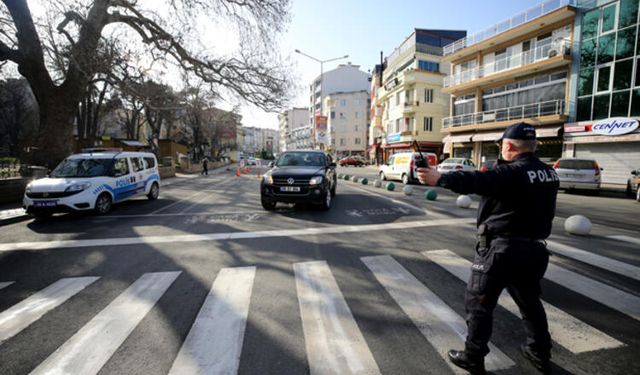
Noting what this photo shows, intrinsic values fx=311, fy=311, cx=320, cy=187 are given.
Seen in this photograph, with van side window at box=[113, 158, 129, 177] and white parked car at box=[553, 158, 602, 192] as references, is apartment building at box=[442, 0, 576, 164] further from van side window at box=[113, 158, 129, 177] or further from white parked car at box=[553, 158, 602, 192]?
van side window at box=[113, 158, 129, 177]

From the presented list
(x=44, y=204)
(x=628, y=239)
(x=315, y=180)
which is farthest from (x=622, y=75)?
(x=44, y=204)

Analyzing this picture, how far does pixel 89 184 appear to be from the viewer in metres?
8.47

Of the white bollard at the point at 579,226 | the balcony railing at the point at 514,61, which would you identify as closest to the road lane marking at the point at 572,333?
the white bollard at the point at 579,226

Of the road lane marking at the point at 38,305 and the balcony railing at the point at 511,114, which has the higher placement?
the balcony railing at the point at 511,114

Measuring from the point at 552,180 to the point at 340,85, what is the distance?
81.1 meters

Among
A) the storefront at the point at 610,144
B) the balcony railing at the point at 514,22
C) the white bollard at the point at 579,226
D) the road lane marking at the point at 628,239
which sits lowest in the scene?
the road lane marking at the point at 628,239

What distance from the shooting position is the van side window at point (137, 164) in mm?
10673

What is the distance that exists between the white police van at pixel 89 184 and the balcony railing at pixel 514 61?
26198mm

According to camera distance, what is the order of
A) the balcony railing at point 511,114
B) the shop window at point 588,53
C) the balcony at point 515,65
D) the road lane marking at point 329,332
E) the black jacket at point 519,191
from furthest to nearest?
the balcony railing at point 511,114
the balcony at point 515,65
the shop window at point 588,53
the road lane marking at point 329,332
the black jacket at point 519,191

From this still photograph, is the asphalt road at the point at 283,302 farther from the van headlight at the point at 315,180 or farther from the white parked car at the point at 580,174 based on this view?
the white parked car at the point at 580,174

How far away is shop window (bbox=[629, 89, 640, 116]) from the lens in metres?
17.7

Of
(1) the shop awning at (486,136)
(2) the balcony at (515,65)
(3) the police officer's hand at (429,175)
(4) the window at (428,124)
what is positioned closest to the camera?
(3) the police officer's hand at (429,175)

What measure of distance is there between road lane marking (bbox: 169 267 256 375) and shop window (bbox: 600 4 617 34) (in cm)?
2629

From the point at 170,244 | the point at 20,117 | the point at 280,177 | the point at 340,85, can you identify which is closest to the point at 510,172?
the point at 170,244
